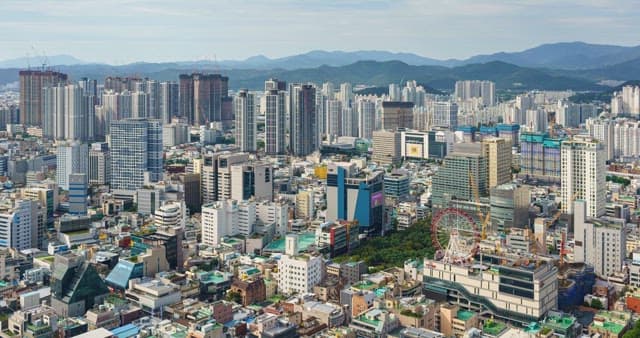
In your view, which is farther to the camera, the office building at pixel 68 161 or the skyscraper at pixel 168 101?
the skyscraper at pixel 168 101

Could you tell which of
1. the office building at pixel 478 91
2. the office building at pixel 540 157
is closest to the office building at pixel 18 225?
the office building at pixel 540 157

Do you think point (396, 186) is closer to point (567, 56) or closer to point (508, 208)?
point (508, 208)

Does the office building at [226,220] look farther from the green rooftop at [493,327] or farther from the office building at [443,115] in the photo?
the office building at [443,115]

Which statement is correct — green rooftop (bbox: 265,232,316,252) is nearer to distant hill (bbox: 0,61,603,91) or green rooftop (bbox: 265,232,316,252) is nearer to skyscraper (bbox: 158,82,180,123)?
skyscraper (bbox: 158,82,180,123)

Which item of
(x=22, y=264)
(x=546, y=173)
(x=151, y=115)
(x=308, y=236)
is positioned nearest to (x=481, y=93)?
(x=151, y=115)

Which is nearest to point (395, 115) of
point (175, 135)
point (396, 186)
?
point (175, 135)

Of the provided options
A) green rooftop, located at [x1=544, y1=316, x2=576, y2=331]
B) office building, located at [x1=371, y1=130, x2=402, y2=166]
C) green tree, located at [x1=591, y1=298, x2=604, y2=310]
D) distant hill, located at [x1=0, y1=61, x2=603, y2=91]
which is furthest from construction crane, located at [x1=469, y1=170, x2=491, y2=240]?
distant hill, located at [x1=0, y1=61, x2=603, y2=91]
